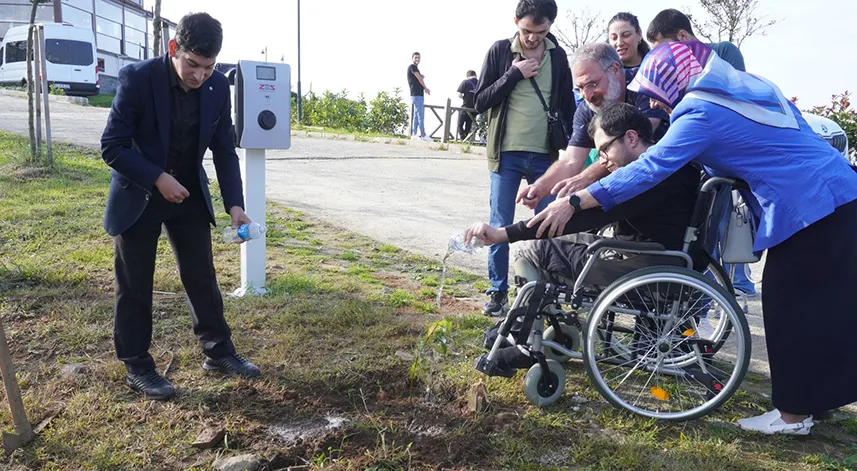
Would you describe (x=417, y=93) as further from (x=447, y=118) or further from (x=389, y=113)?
(x=389, y=113)

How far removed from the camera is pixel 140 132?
11.0ft

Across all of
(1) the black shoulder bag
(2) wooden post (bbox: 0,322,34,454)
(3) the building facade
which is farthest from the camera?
(3) the building facade

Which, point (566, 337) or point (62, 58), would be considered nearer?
point (566, 337)

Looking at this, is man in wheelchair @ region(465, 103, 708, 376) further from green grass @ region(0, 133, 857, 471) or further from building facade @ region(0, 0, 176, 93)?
building facade @ region(0, 0, 176, 93)

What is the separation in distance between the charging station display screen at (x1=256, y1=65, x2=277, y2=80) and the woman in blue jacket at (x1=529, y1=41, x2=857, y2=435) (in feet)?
7.83

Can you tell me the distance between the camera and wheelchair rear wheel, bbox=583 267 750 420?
10.3ft

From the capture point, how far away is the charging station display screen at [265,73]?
4727 millimetres

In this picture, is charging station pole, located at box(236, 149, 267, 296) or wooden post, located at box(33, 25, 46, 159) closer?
charging station pole, located at box(236, 149, 267, 296)

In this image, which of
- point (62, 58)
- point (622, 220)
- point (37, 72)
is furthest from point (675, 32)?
point (62, 58)

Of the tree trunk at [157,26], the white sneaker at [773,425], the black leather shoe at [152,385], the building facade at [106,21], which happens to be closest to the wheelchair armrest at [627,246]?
the white sneaker at [773,425]

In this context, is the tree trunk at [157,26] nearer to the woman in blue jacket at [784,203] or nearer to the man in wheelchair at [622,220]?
the man in wheelchair at [622,220]

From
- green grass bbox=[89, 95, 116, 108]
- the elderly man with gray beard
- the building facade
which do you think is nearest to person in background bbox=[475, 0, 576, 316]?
the elderly man with gray beard

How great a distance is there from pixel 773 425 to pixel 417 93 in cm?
1438

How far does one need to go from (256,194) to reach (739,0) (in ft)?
44.5
